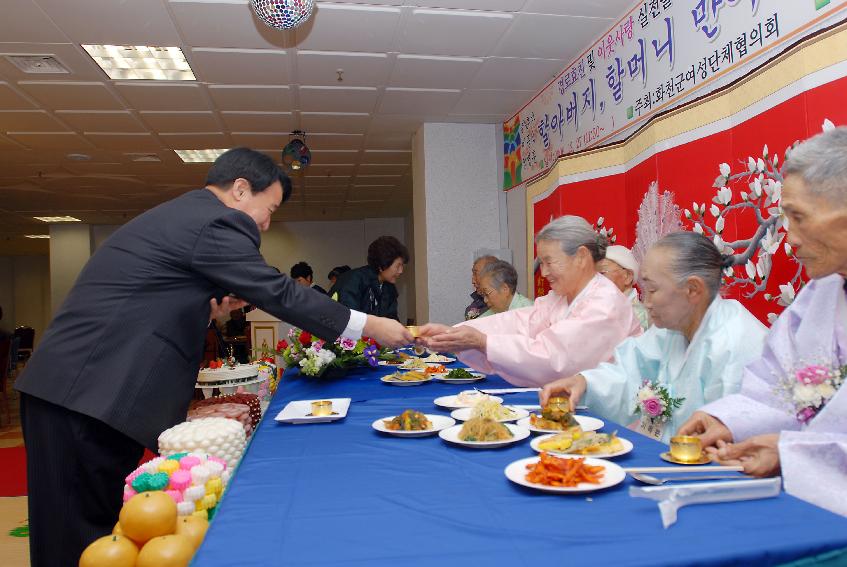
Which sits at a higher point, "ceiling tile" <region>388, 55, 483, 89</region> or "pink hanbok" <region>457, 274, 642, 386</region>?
"ceiling tile" <region>388, 55, 483, 89</region>

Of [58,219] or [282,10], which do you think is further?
[58,219]

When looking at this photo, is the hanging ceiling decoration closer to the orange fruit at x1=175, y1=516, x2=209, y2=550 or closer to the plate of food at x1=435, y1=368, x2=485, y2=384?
the plate of food at x1=435, y1=368, x2=485, y2=384

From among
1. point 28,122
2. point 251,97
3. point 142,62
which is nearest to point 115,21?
point 142,62

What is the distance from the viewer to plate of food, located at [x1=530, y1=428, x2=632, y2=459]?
1.42 meters

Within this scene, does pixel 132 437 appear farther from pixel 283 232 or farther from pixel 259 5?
pixel 283 232

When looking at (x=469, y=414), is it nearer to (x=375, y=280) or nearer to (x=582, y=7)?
(x=582, y=7)

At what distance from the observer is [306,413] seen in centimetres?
203

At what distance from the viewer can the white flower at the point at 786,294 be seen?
2484 millimetres

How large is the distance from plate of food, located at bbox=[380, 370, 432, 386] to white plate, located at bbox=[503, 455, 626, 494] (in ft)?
4.43

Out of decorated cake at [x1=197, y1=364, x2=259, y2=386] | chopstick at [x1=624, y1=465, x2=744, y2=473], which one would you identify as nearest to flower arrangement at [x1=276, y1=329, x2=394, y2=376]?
decorated cake at [x1=197, y1=364, x2=259, y2=386]

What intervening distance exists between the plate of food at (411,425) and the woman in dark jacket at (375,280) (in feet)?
11.6

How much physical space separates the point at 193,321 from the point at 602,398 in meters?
1.41

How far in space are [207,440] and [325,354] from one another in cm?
131

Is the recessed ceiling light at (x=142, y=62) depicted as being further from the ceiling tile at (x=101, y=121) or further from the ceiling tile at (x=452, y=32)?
the ceiling tile at (x=452, y=32)
